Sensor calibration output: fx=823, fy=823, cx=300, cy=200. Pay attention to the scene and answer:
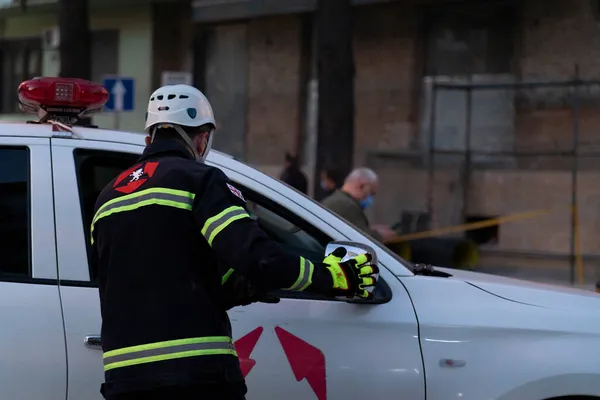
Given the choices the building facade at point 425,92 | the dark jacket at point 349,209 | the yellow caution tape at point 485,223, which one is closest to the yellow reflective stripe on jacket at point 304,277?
the dark jacket at point 349,209

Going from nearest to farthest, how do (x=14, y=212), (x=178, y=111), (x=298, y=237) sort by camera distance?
(x=178, y=111) < (x=14, y=212) < (x=298, y=237)

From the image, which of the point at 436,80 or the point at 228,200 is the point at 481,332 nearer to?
the point at 228,200

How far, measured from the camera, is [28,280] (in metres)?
3.03

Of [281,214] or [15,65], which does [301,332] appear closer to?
[281,214]

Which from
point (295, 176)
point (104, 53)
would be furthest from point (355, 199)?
point (104, 53)

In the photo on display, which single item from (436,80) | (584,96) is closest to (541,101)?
(584,96)

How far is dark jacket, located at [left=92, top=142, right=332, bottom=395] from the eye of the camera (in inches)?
91.8

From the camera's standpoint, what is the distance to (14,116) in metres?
18.7

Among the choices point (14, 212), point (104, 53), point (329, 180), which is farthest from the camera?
point (104, 53)

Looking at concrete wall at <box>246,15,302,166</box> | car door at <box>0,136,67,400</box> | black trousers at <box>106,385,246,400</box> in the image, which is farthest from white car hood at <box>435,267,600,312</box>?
concrete wall at <box>246,15,302,166</box>

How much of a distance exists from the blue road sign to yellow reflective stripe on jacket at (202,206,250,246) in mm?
9333

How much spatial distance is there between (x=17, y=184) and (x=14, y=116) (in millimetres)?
16547

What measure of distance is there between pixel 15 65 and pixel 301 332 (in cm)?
1767

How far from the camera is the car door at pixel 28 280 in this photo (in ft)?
9.74
